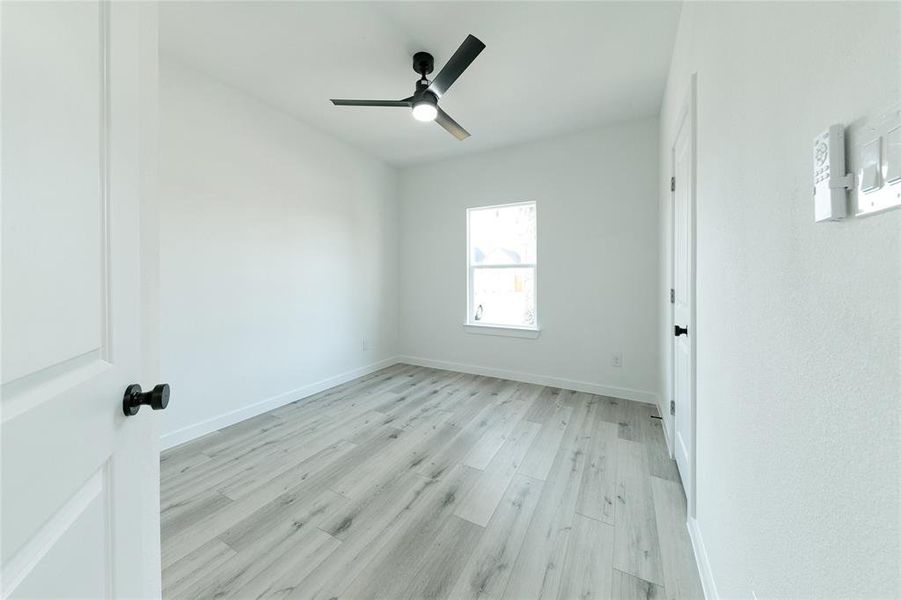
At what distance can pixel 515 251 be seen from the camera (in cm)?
386

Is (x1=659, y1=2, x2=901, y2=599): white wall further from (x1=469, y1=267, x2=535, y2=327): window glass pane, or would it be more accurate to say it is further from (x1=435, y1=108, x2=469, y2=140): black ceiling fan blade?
(x1=469, y1=267, x2=535, y2=327): window glass pane

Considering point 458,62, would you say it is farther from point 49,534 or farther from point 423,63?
point 49,534

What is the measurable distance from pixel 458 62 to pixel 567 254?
2.22 metres

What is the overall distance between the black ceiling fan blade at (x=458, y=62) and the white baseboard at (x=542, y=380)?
115 inches

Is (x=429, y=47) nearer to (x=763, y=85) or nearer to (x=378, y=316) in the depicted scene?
(x=763, y=85)

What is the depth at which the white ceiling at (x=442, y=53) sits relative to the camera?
186cm

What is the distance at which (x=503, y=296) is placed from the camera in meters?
3.97

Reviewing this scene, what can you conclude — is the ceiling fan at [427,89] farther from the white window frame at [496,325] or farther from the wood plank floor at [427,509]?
the wood plank floor at [427,509]

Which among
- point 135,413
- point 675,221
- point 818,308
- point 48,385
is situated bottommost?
point 135,413

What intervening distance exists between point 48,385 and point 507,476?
6.63 ft

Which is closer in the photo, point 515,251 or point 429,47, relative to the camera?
point 429,47

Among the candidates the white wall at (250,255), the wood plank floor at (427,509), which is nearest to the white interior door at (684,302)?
the wood plank floor at (427,509)

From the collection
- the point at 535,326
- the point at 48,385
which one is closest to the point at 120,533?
the point at 48,385

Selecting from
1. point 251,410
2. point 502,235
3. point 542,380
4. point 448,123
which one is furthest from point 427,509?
point 502,235
